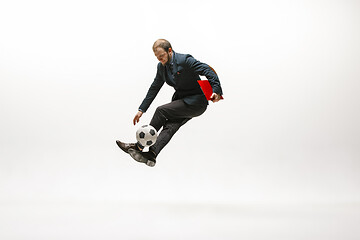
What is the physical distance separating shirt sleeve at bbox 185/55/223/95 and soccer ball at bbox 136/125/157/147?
2.12 ft

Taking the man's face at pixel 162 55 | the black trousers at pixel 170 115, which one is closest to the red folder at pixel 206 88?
the black trousers at pixel 170 115

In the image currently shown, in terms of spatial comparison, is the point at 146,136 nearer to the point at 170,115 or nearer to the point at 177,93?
the point at 170,115

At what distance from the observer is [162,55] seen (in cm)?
465

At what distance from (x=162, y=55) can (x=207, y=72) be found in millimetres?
427

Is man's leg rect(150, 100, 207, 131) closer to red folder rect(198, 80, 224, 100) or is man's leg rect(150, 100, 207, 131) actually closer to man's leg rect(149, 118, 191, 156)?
man's leg rect(149, 118, 191, 156)

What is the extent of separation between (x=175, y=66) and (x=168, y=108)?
38 centimetres

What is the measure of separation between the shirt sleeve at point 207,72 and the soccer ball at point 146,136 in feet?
2.12

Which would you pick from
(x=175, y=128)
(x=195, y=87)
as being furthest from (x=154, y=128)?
(x=195, y=87)

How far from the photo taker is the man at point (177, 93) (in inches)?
182

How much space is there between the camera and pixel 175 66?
473 centimetres

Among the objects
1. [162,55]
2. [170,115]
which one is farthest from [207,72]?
[170,115]

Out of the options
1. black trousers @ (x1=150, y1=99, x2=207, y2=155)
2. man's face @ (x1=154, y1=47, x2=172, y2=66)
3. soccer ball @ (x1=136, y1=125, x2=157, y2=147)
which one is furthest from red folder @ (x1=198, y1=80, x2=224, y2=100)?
soccer ball @ (x1=136, y1=125, x2=157, y2=147)

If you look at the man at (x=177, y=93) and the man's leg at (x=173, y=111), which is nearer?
the man at (x=177, y=93)

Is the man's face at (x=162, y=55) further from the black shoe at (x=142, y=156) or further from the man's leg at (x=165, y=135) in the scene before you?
the black shoe at (x=142, y=156)
